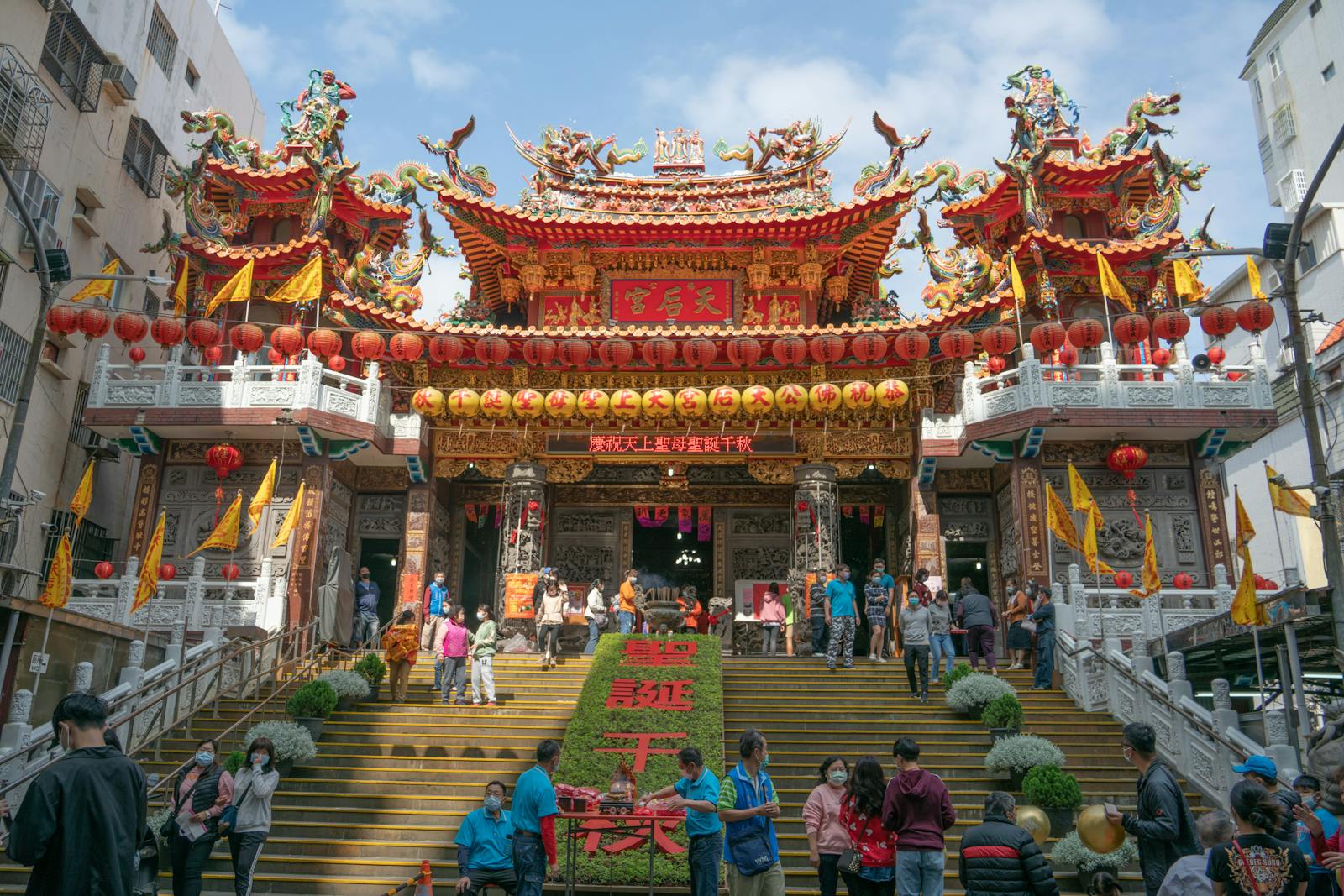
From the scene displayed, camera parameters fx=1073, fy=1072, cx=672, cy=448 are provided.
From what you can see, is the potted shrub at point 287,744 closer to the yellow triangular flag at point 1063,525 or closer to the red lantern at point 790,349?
the red lantern at point 790,349

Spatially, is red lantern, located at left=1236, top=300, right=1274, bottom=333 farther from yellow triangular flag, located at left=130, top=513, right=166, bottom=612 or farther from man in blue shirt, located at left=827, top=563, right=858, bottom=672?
yellow triangular flag, located at left=130, top=513, right=166, bottom=612

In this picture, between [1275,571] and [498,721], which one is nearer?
[498,721]

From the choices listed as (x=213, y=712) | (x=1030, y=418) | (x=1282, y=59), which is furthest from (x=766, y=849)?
(x=1282, y=59)

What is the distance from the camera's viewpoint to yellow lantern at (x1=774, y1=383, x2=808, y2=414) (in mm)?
19109

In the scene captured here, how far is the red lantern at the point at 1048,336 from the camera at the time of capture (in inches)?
672

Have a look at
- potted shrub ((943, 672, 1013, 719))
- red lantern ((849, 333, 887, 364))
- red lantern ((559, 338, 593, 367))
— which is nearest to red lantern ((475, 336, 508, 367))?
red lantern ((559, 338, 593, 367))

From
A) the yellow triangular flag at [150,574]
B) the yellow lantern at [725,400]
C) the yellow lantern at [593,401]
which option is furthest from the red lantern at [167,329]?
the yellow lantern at [725,400]

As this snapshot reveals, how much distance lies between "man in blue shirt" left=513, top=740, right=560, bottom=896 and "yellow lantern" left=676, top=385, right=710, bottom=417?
12316mm

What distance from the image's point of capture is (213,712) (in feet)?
44.9

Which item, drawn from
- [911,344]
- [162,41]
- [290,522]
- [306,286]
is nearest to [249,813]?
[290,522]

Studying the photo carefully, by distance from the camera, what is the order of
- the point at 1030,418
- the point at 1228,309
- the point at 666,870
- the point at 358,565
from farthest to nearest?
1. the point at 358,565
2. the point at 1030,418
3. the point at 1228,309
4. the point at 666,870

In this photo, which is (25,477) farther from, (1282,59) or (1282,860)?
(1282,59)

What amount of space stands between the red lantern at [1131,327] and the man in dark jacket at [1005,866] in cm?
1255

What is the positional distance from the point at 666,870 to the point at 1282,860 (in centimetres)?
575
